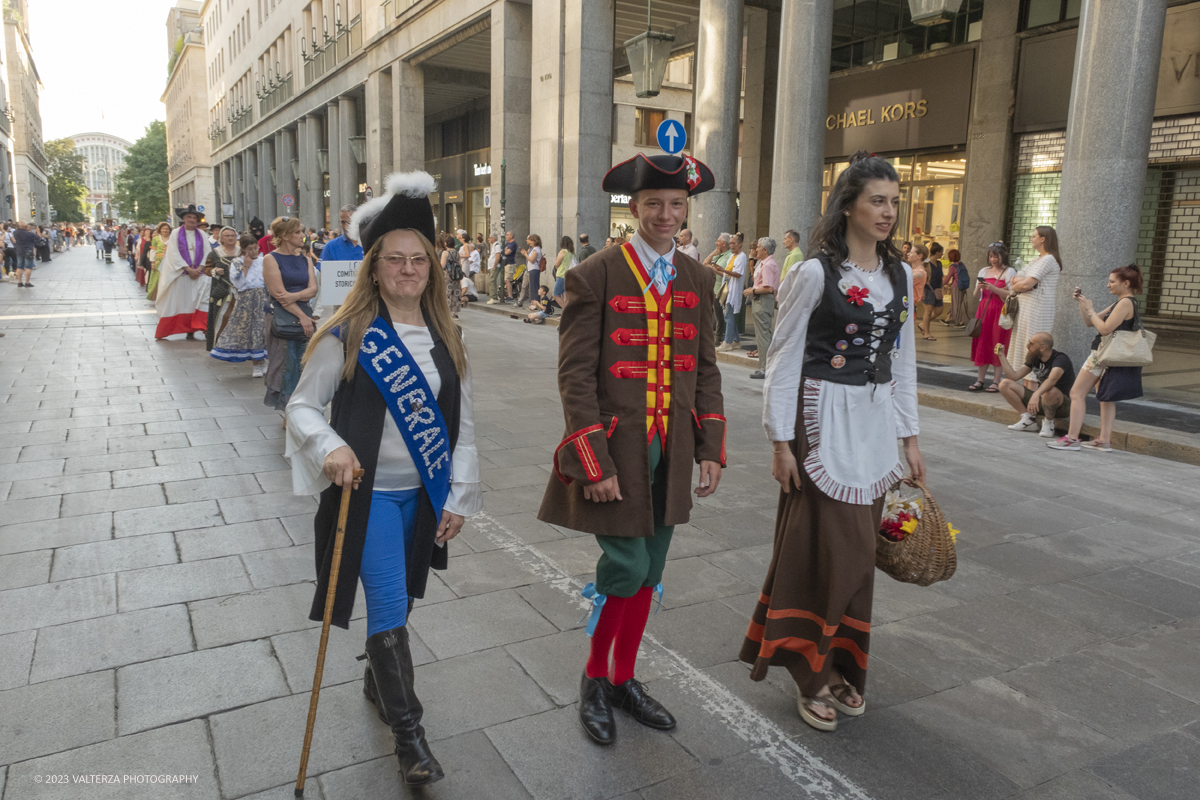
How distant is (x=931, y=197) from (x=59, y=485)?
666 inches

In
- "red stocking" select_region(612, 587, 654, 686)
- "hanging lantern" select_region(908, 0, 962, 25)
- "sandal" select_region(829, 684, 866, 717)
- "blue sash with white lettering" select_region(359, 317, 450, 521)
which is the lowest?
"sandal" select_region(829, 684, 866, 717)

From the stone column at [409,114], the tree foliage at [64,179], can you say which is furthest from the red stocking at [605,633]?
the tree foliage at [64,179]

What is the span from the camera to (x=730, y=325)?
46.2ft

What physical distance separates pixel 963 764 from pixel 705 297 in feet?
6.04

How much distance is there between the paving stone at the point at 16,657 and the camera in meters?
3.39

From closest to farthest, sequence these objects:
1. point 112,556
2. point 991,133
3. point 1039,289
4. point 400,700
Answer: point 400,700, point 112,556, point 1039,289, point 991,133

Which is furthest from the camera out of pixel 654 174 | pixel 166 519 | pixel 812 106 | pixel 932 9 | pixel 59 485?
pixel 812 106

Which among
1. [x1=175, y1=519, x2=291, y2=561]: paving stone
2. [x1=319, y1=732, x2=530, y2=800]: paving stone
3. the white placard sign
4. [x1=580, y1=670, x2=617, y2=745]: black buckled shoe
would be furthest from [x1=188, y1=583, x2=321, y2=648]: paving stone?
the white placard sign

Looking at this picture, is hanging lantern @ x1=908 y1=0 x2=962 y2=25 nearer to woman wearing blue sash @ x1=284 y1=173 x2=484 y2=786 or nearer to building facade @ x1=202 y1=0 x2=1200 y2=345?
building facade @ x1=202 y1=0 x2=1200 y2=345

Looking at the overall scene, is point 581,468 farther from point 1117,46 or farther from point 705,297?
point 1117,46

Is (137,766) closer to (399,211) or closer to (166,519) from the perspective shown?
(399,211)

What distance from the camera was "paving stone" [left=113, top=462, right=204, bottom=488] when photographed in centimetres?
621

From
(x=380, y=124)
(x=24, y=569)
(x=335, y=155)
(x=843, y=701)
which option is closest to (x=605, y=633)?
(x=843, y=701)

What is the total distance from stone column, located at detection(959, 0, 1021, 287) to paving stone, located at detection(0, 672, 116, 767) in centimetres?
1668
